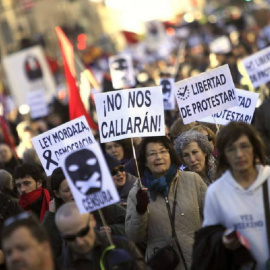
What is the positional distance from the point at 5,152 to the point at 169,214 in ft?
20.2

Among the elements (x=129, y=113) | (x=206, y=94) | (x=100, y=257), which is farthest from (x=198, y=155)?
(x=100, y=257)

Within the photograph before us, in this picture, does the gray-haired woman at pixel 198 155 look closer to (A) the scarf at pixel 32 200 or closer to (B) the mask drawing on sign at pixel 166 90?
(A) the scarf at pixel 32 200

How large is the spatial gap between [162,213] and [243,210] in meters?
1.60

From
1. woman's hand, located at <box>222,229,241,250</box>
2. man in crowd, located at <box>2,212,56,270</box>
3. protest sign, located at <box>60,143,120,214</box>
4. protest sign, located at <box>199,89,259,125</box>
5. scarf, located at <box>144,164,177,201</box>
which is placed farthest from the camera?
protest sign, located at <box>199,89,259,125</box>

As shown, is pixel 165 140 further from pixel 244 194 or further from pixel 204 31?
pixel 204 31

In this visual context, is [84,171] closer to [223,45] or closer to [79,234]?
[79,234]

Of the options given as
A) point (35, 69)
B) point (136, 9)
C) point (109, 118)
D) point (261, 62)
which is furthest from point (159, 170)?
point (136, 9)

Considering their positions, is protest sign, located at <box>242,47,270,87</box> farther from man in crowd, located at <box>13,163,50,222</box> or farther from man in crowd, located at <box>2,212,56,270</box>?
man in crowd, located at <box>2,212,56,270</box>

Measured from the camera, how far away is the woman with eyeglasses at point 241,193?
6.23m

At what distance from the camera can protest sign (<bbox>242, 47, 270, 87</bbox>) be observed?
12922 millimetres

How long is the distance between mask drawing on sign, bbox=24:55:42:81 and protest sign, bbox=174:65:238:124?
1763 centimetres

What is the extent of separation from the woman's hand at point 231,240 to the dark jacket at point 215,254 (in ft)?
0.15

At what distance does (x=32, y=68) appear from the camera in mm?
27172

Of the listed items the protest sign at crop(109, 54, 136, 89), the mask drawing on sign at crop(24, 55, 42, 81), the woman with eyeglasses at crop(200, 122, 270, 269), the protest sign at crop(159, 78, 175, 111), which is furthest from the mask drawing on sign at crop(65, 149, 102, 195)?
the mask drawing on sign at crop(24, 55, 42, 81)
